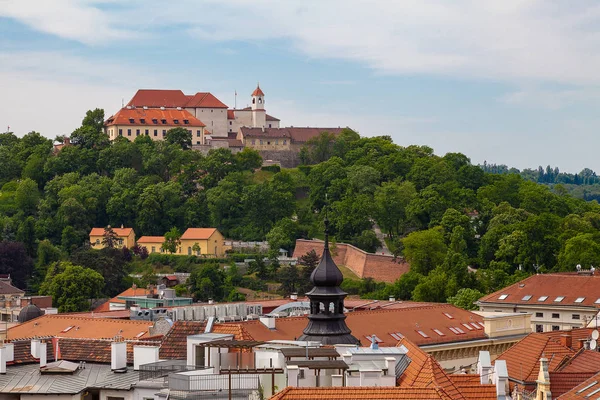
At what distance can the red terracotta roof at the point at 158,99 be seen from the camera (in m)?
142

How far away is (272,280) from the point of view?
108 metres

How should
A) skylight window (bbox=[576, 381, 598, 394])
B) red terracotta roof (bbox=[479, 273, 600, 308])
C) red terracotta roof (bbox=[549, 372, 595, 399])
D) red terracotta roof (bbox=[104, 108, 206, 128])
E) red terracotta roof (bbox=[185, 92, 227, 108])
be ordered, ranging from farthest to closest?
red terracotta roof (bbox=[185, 92, 227, 108]) < red terracotta roof (bbox=[104, 108, 206, 128]) < red terracotta roof (bbox=[479, 273, 600, 308]) < red terracotta roof (bbox=[549, 372, 595, 399]) < skylight window (bbox=[576, 381, 598, 394])

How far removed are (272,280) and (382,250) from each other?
939cm

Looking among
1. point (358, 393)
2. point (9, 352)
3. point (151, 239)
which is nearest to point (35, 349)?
point (9, 352)

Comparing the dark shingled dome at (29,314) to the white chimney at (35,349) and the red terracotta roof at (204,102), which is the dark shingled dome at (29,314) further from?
the red terracotta roof at (204,102)

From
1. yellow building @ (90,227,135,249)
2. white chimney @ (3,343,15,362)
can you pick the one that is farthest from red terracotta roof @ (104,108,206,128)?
white chimney @ (3,343,15,362)

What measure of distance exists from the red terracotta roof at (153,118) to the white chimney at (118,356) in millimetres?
107954

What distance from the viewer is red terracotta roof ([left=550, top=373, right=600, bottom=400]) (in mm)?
23156

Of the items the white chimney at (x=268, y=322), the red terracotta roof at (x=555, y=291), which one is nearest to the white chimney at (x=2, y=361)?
the white chimney at (x=268, y=322)

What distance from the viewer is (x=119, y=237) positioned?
390ft

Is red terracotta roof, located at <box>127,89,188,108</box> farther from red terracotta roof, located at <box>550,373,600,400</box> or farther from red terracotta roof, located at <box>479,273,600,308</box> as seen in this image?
red terracotta roof, located at <box>550,373,600,400</box>

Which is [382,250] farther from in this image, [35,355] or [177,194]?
[35,355]

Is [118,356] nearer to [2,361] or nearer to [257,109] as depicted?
[2,361]

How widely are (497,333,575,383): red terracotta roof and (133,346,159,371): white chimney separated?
7.31 meters
